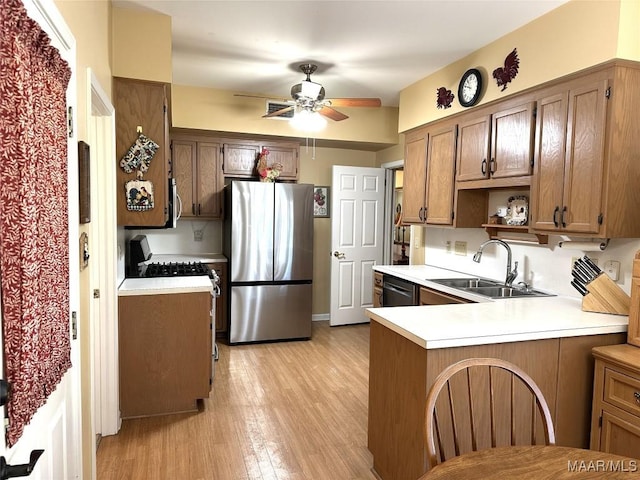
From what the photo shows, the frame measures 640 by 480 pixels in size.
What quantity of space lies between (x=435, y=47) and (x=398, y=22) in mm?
526

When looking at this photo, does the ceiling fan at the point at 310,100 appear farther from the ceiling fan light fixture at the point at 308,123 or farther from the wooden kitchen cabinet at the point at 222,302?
the wooden kitchen cabinet at the point at 222,302

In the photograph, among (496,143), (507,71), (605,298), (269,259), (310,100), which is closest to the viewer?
(605,298)

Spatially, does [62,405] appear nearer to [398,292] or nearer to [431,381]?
[431,381]

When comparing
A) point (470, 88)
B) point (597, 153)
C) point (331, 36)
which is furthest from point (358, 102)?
point (597, 153)

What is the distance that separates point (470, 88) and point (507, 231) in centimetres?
113

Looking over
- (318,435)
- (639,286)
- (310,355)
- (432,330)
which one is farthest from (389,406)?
(310,355)

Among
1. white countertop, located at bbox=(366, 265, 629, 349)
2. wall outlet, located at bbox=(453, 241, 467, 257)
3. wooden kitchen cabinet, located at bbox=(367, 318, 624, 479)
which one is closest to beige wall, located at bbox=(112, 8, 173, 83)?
white countertop, located at bbox=(366, 265, 629, 349)

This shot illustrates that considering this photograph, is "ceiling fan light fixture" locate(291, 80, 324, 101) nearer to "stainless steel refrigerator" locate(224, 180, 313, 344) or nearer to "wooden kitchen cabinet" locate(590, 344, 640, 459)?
"stainless steel refrigerator" locate(224, 180, 313, 344)

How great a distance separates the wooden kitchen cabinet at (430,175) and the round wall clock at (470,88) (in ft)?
0.78

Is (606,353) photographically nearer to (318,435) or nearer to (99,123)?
(318,435)

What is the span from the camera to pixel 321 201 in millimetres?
5480

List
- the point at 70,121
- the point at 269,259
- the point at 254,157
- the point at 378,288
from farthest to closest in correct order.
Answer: the point at 254,157
the point at 269,259
the point at 378,288
the point at 70,121

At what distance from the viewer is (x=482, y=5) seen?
102 inches

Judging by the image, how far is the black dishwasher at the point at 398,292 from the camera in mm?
3602
